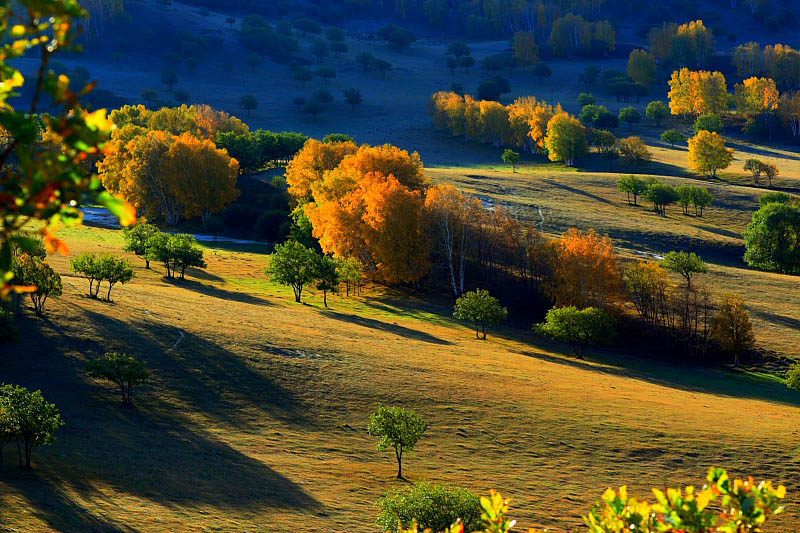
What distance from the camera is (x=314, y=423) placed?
42.8 metres

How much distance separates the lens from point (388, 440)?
37156 mm

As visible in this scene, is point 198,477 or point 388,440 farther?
point 388,440

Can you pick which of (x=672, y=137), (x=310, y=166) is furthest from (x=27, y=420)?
(x=672, y=137)

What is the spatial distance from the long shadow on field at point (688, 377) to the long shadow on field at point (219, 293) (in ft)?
91.7

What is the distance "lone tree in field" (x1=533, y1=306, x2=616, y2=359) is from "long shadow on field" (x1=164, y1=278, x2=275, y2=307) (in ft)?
97.8

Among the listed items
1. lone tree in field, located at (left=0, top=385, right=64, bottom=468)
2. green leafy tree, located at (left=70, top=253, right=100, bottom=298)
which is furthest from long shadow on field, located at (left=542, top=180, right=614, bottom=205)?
lone tree in field, located at (left=0, top=385, right=64, bottom=468)

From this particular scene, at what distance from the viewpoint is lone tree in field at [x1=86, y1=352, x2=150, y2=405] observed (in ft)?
131

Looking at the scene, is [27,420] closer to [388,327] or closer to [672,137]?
[388,327]

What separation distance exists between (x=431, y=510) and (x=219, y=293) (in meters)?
50.4

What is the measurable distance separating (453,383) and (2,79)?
153 feet

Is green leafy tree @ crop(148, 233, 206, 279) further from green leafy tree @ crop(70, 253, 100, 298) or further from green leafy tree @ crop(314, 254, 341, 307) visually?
green leafy tree @ crop(70, 253, 100, 298)

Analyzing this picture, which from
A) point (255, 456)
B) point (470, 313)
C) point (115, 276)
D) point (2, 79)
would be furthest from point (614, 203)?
point (2, 79)

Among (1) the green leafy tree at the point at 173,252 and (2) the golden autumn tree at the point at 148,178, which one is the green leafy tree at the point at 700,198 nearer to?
(1) the green leafy tree at the point at 173,252

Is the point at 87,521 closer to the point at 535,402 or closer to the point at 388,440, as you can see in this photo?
the point at 388,440
